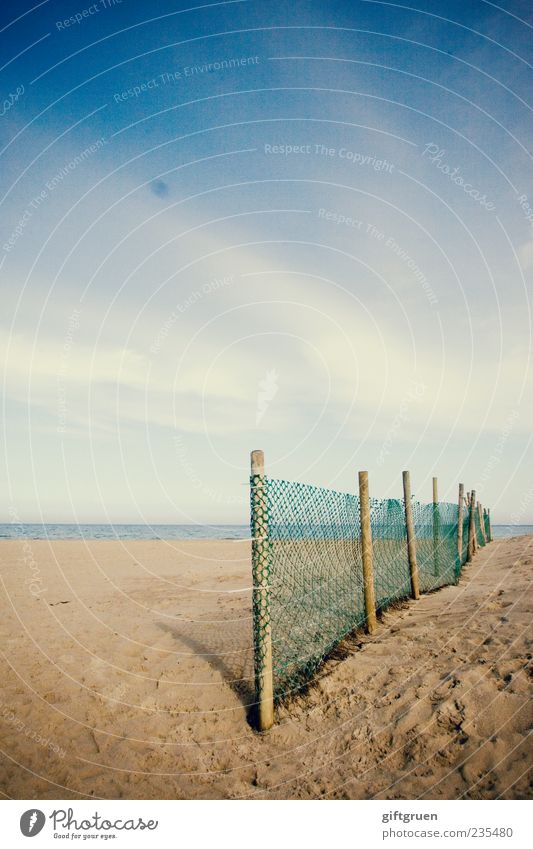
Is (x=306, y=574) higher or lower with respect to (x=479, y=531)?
higher

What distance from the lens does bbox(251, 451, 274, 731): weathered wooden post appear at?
3910 mm

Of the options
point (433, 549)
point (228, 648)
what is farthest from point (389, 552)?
point (228, 648)

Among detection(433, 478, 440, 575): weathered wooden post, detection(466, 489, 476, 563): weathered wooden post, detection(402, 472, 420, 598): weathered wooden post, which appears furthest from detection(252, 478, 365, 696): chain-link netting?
detection(466, 489, 476, 563): weathered wooden post

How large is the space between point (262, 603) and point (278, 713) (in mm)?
1145

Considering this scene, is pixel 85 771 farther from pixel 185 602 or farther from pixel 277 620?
pixel 185 602

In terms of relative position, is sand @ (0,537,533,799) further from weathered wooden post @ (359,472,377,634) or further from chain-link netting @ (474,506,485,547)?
chain-link netting @ (474,506,485,547)

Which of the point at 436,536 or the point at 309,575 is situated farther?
the point at 436,536

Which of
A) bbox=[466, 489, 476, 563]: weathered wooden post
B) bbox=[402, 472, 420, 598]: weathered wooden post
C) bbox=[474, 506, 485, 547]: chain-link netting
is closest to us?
bbox=[402, 472, 420, 598]: weathered wooden post

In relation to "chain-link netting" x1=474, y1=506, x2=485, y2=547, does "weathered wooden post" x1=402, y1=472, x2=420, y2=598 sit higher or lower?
higher

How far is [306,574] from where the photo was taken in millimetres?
4984

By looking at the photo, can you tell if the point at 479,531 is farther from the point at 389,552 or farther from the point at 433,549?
the point at 389,552
